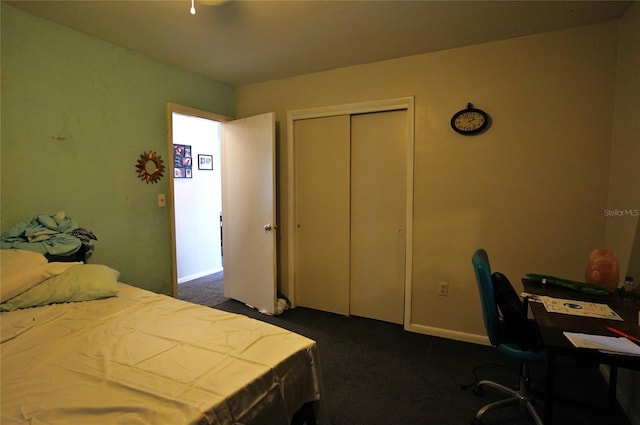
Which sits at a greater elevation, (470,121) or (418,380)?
(470,121)

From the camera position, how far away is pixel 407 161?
2916 mm

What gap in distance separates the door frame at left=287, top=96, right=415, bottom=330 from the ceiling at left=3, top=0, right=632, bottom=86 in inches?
16.6

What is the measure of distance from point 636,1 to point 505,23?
0.69 meters

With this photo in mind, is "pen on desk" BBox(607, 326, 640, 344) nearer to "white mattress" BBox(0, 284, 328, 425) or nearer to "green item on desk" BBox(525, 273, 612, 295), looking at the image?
"green item on desk" BBox(525, 273, 612, 295)

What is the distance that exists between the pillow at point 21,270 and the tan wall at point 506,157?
8.78 feet

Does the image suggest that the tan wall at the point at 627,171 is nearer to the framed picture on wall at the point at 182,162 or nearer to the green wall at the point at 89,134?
the green wall at the point at 89,134

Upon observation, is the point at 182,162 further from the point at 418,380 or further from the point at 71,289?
the point at 418,380

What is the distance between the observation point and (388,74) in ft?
9.68

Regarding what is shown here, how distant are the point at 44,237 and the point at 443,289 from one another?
118 inches

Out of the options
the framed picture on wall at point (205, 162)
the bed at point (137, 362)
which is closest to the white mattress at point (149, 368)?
the bed at point (137, 362)

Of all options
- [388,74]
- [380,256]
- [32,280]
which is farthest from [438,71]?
[32,280]

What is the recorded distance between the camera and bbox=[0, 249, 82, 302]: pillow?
5.47 ft

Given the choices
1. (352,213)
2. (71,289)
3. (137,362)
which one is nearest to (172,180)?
(71,289)

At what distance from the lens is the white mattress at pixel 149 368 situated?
98 centimetres
